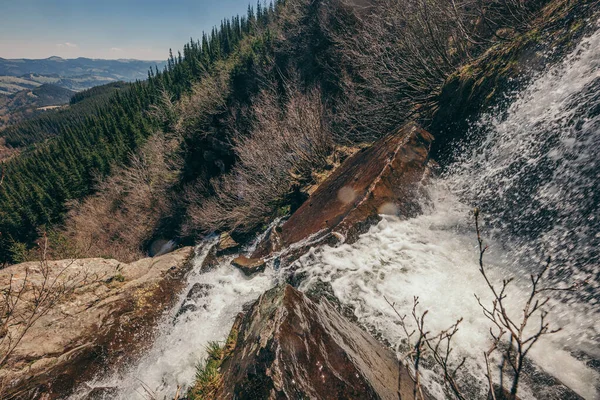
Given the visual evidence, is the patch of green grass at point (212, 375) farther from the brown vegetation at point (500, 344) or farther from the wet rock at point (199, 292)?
the brown vegetation at point (500, 344)

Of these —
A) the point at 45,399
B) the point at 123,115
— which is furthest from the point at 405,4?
the point at 123,115

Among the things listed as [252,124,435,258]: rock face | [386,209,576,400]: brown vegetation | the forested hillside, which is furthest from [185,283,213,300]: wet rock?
[386,209,576,400]: brown vegetation

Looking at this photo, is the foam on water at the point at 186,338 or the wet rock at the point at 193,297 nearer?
the foam on water at the point at 186,338

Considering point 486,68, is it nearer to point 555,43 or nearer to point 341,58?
point 555,43

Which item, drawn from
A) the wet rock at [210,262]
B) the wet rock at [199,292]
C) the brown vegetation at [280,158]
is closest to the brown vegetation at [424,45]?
the brown vegetation at [280,158]

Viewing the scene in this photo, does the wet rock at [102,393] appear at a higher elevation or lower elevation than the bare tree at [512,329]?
lower

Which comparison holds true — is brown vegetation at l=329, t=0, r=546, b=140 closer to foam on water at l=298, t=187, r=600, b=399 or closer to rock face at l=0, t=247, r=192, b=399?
foam on water at l=298, t=187, r=600, b=399

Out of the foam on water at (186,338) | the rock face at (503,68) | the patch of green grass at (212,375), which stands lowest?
the foam on water at (186,338)
